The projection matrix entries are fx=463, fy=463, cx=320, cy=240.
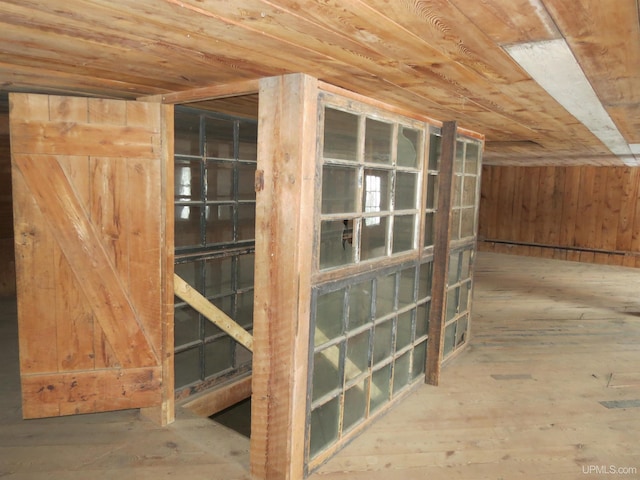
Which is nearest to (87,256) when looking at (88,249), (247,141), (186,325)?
(88,249)

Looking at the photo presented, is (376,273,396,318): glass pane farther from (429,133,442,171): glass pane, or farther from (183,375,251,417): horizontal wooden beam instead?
(183,375,251,417): horizontal wooden beam

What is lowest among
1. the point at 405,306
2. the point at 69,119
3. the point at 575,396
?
the point at 575,396

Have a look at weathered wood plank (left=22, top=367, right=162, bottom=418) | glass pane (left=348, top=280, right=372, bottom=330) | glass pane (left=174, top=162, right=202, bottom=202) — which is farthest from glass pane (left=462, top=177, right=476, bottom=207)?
weathered wood plank (left=22, top=367, right=162, bottom=418)

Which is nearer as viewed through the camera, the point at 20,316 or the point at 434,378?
the point at 20,316

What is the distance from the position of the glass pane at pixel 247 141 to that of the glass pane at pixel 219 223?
0.40 metres

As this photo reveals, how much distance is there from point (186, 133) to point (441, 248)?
6.19 ft

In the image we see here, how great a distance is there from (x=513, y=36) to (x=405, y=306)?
195 cm

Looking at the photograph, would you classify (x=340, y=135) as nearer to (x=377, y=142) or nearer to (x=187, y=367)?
(x=377, y=142)

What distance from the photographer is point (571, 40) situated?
55.7 inches

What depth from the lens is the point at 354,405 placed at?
2633 millimetres

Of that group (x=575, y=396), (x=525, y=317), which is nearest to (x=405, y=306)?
(x=575, y=396)

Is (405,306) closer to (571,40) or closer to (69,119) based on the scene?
(571,40)

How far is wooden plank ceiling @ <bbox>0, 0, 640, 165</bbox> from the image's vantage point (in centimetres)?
119

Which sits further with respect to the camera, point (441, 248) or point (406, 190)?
point (441, 248)
